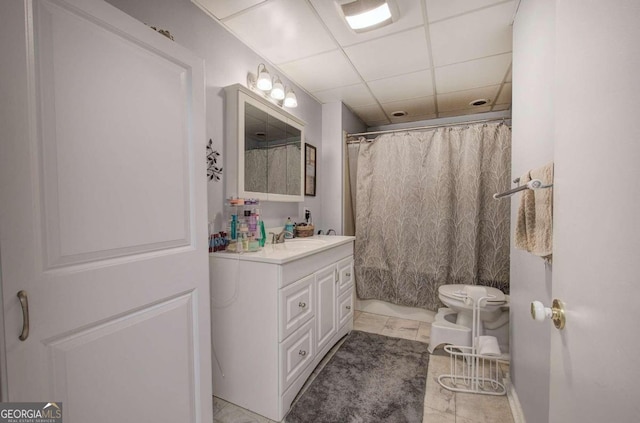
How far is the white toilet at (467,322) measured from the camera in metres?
1.92

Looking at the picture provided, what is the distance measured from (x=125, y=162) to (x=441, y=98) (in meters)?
2.83

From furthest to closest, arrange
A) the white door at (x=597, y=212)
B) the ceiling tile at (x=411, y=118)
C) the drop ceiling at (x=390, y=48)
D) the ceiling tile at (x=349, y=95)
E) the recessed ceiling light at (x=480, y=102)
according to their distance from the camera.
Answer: the ceiling tile at (x=411, y=118)
the recessed ceiling light at (x=480, y=102)
the ceiling tile at (x=349, y=95)
the drop ceiling at (x=390, y=48)
the white door at (x=597, y=212)

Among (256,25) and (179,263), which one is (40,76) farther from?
(256,25)

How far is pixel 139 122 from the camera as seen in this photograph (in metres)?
0.91

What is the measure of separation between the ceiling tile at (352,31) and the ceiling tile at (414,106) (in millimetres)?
1191

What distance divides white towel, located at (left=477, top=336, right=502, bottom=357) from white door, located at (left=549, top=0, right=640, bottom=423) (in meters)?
1.02

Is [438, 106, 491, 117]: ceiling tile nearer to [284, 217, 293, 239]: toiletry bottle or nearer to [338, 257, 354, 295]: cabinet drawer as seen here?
[338, 257, 354, 295]: cabinet drawer

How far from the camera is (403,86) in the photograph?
2.44 m

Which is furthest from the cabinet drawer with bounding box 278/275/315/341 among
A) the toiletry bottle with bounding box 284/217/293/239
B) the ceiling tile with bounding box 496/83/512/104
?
the ceiling tile with bounding box 496/83/512/104

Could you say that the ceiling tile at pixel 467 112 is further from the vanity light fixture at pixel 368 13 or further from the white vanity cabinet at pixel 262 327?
the white vanity cabinet at pixel 262 327

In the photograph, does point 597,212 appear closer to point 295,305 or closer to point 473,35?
point 295,305

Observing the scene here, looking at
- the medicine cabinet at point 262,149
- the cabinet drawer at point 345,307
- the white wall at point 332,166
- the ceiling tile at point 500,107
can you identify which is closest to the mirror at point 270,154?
the medicine cabinet at point 262,149

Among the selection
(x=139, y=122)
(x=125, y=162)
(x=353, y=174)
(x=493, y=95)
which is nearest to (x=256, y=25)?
(x=139, y=122)

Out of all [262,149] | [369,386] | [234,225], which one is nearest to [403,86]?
[262,149]
